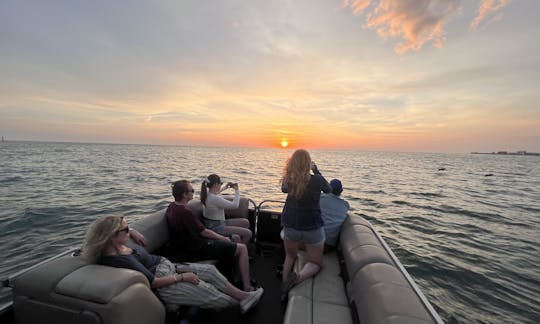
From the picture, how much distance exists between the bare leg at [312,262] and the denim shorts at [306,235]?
0.08m

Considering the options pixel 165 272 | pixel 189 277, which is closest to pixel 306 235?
pixel 189 277

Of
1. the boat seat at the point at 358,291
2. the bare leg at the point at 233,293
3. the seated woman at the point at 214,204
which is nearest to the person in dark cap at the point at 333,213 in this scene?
the boat seat at the point at 358,291

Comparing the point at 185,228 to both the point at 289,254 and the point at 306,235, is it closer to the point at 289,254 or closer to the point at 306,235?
the point at 289,254

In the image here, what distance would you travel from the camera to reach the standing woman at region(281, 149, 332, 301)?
3.08 meters

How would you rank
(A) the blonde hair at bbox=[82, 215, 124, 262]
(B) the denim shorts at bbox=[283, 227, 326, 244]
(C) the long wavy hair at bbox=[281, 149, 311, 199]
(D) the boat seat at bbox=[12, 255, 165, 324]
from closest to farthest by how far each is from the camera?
(D) the boat seat at bbox=[12, 255, 165, 324], (A) the blonde hair at bbox=[82, 215, 124, 262], (C) the long wavy hair at bbox=[281, 149, 311, 199], (B) the denim shorts at bbox=[283, 227, 326, 244]

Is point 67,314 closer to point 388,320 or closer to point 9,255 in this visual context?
point 388,320

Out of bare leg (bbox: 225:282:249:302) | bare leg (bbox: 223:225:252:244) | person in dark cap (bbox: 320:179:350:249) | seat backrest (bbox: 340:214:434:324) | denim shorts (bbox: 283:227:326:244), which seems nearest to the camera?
seat backrest (bbox: 340:214:434:324)

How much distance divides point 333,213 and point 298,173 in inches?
58.6

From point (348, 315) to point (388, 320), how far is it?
0.80m

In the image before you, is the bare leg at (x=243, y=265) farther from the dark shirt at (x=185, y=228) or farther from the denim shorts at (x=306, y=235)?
the denim shorts at (x=306, y=235)

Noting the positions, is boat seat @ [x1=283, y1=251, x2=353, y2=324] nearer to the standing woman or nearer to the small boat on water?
the small boat on water

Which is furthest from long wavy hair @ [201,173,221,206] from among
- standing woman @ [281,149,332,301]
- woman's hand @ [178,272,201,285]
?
woman's hand @ [178,272,201,285]

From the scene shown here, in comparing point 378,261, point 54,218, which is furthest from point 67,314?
point 54,218

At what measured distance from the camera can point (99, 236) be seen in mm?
2191
